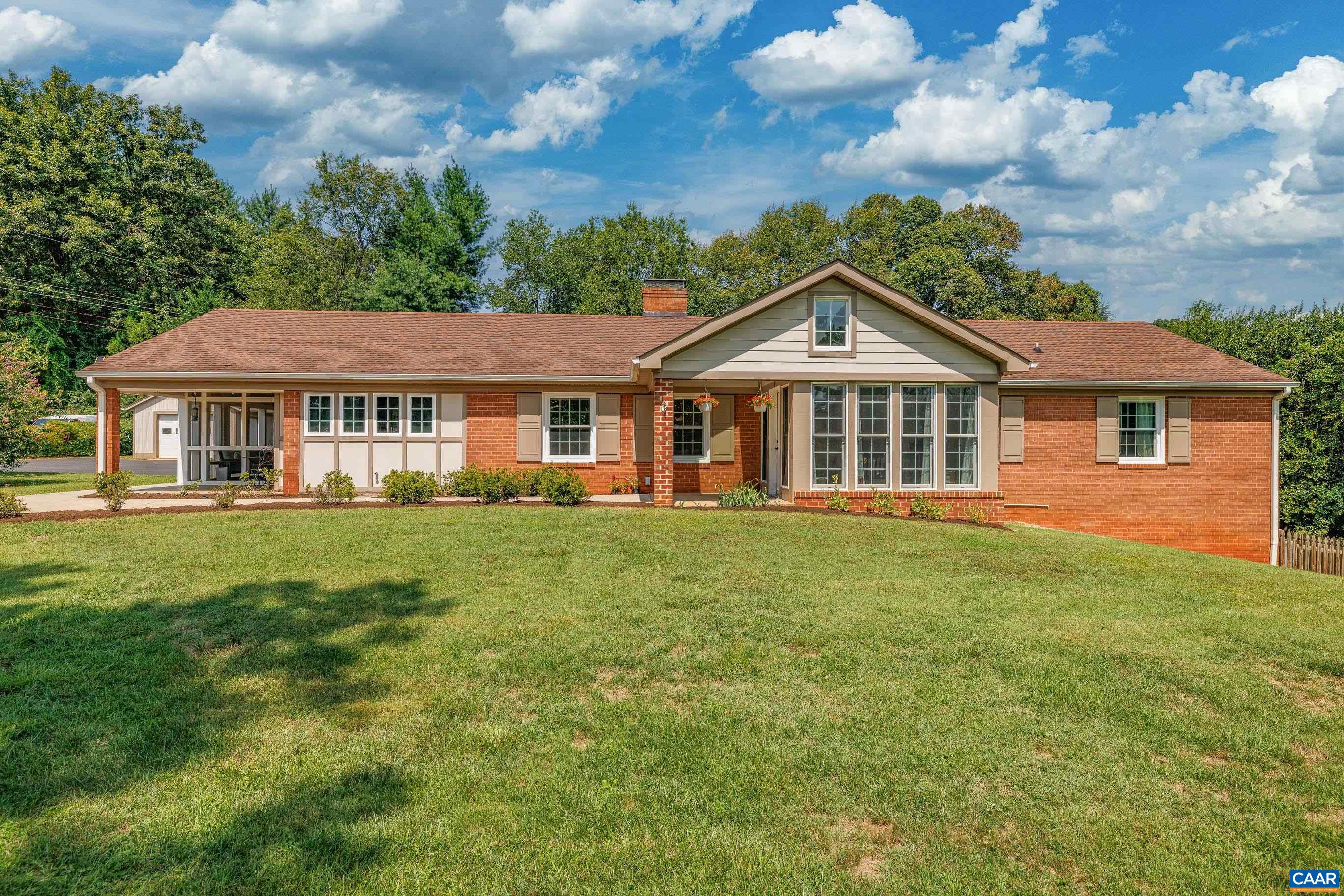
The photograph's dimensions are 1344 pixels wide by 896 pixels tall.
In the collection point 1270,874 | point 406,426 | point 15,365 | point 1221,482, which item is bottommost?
point 1270,874

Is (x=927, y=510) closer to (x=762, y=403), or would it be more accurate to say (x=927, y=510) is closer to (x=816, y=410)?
(x=816, y=410)

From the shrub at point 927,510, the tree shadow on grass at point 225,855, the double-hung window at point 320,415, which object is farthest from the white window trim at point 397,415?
the tree shadow on grass at point 225,855

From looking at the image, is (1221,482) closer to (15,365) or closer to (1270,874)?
(1270,874)

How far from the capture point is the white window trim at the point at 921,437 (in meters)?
14.4

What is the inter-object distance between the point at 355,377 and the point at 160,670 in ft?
37.9

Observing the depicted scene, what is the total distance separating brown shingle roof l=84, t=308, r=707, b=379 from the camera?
1614cm

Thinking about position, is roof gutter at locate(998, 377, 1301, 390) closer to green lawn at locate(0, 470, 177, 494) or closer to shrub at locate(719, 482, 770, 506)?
shrub at locate(719, 482, 770, 506)

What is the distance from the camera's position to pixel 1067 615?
7172 mm

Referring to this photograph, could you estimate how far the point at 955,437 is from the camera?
47.3 ft

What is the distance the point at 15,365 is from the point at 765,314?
19.4 m

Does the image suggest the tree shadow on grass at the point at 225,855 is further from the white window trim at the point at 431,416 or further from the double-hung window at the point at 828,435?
the white window trim at the point at 431,416

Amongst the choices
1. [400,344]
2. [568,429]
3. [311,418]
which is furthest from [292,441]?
[568,429]

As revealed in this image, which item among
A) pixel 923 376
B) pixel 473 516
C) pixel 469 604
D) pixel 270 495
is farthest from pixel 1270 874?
pixel 270 495

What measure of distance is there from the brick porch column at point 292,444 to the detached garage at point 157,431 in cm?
2308
